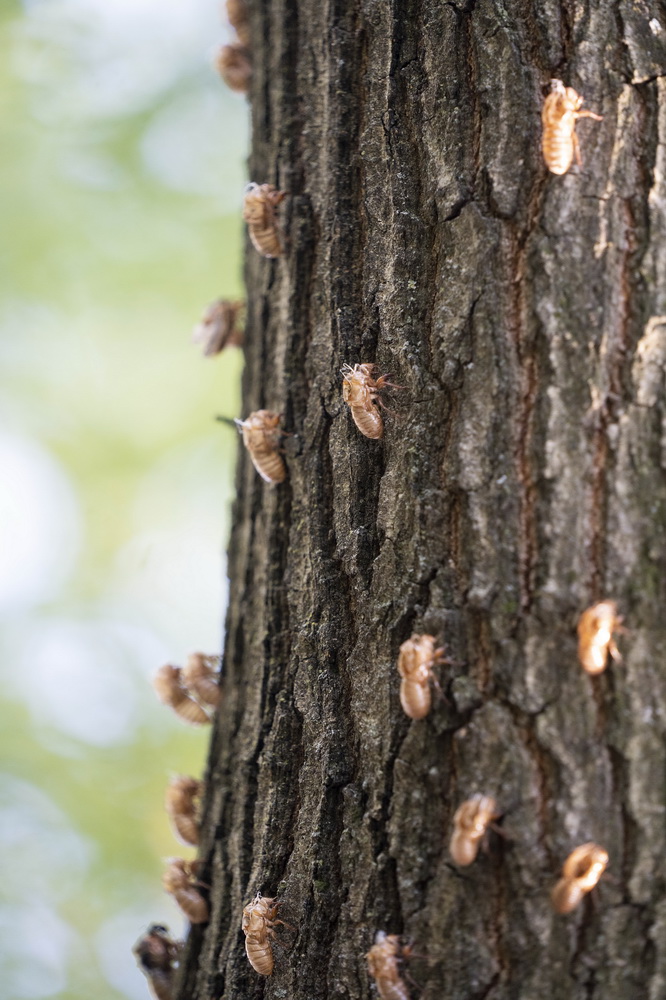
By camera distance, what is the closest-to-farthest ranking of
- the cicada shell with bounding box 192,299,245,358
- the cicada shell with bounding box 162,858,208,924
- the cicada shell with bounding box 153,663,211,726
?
the cicada shell with bounding box 162,858,208,924, the cicada shell with bounding box 153,663,211,726, the cicada shell with bounding box 192,299,245,358

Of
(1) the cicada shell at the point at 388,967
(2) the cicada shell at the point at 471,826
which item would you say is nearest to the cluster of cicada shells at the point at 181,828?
(1) the cicada shell at the point at 388,967

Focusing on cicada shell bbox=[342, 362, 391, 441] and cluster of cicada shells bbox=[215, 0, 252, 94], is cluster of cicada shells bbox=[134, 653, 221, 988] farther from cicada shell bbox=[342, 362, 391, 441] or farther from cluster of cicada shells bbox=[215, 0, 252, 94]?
cluster of cicada shells bbox=[215, 0, 252, 94]

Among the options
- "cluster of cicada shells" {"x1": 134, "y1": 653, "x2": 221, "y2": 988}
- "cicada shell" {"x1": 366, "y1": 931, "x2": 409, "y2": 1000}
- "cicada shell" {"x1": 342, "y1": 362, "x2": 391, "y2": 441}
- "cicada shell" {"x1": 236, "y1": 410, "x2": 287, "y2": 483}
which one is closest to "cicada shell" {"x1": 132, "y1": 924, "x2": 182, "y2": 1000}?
"cluster of cicada shells" {"x1": 134, "y1": 653, "x2": 221, "y2": 988}

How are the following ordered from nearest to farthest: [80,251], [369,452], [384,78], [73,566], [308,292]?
[369,452] < [384,78] < [308,292] < [80,251] < [73,566]

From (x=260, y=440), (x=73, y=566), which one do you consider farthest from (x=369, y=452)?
(x=73, y=566)

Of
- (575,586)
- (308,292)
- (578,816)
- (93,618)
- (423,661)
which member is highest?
(93,618)

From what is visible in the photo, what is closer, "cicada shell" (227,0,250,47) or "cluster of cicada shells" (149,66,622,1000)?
"cluster of cicada shells" (149,66,622,1000)

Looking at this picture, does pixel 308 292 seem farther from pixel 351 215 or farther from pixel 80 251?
pixel 80 251
